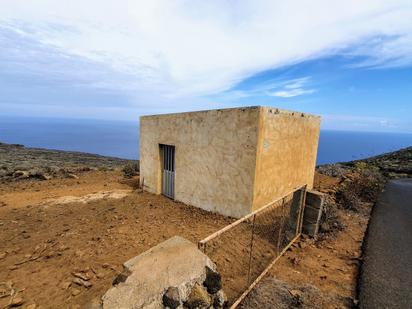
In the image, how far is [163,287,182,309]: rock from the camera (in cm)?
250

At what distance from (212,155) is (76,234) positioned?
4753 millimetres

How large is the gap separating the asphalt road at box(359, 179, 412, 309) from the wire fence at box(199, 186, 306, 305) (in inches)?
65.7

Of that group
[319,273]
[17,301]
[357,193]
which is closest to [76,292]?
[17,301]

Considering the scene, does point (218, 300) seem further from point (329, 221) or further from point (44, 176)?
point (44, 176)

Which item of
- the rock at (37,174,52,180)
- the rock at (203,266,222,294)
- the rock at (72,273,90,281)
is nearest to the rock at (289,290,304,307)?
the rock at (203,266,222,294)

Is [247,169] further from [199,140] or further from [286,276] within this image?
[286,276]

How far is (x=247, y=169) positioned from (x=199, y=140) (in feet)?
7.40

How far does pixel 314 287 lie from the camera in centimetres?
408

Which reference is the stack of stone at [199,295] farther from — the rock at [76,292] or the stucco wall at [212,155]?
the stucco wall at [212,155]

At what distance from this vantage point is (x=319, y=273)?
464cm

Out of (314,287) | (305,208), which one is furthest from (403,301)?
(305,208)

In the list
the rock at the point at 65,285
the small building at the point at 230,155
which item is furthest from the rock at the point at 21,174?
the rock at the point at 65,285

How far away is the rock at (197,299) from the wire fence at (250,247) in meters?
1.10

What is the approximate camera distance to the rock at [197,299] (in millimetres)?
2668
